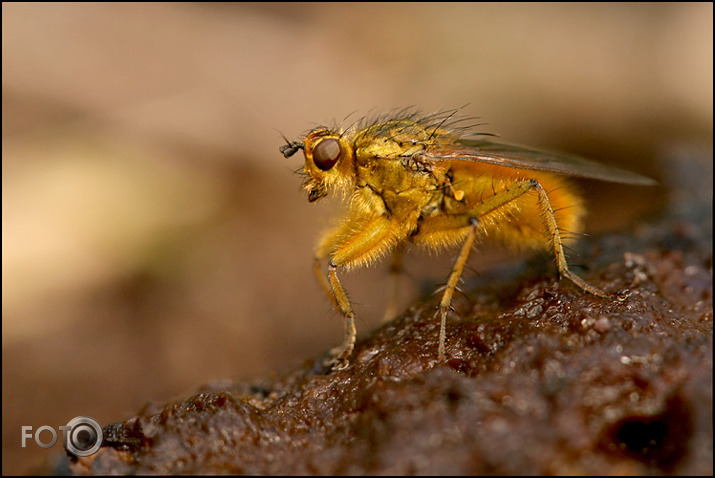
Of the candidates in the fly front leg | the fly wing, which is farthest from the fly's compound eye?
the fly wing

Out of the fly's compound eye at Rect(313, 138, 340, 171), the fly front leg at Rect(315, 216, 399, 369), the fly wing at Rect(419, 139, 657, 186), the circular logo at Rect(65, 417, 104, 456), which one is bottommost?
the circular logo at Rect(65, 417, 104, 456)

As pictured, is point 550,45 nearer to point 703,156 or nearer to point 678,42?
point 678,42

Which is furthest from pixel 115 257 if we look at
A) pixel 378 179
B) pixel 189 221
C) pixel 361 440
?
pixel 361 440

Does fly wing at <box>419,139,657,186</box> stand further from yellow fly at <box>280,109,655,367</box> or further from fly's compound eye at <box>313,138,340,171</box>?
fly's compound eye at <box>313,138,340,171</box>

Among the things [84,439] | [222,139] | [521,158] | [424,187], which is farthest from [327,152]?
[222,139]

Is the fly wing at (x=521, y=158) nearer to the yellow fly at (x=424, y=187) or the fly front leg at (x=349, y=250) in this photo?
the yellow fly at (x=424, y=187)

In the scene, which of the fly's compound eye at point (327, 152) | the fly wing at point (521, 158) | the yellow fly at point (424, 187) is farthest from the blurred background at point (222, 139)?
the fly's compound eye at point (327, 152)

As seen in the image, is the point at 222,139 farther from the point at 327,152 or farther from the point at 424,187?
the point at 424,187
